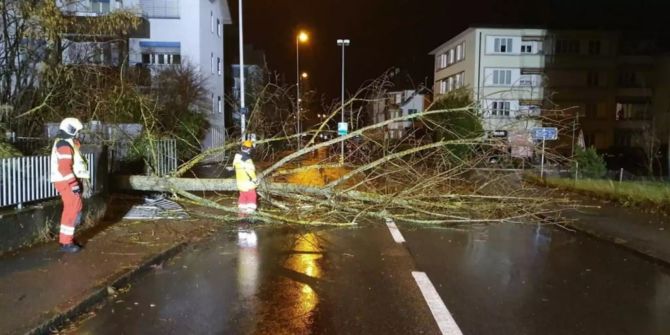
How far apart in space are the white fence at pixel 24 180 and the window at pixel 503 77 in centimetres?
5142

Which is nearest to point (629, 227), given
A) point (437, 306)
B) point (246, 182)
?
point (437, 306)

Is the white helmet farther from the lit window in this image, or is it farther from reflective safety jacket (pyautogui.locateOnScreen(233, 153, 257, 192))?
the lit window

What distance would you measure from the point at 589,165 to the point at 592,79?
125ft

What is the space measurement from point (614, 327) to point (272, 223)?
7033 mm

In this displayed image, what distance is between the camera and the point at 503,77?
55.5 metres

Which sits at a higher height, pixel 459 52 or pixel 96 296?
pixel 459 52

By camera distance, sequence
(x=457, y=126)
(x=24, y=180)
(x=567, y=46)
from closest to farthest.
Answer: (x=24, y=180), (x=457, y=126), (x=567, y=46)

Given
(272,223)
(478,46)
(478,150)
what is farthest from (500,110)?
(478,46)

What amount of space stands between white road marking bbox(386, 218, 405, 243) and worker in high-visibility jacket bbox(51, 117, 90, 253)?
5065 mm

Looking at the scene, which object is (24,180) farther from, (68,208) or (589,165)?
(589,165)

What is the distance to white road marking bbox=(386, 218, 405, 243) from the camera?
9.91m

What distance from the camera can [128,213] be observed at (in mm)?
11453

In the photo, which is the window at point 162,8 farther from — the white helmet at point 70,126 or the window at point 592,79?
the window at point 592,79

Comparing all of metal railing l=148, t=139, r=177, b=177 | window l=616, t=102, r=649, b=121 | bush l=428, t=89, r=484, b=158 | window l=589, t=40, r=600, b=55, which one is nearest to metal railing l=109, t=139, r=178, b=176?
metal railing l=148, t=139, r=177, b=177
